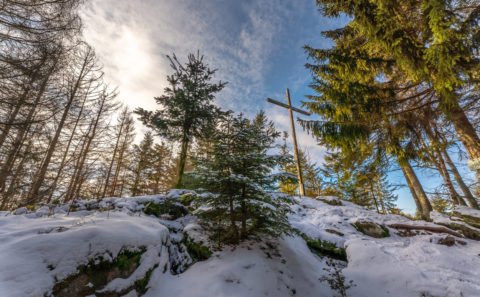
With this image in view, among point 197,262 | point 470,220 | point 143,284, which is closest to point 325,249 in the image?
point 197,262

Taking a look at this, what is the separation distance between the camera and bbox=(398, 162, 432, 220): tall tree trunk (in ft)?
27.0

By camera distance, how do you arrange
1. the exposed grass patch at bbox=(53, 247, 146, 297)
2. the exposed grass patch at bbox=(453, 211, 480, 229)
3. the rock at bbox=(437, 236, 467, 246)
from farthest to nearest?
the exposed grass patch at bbox=(453, 211, 480, 229) → the rock at bbox=(437, 236, 467, 246) → the exposed grass patch at bbox=(53, 247, 146, 297)

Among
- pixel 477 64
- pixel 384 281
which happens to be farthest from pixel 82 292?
pixel 477 64

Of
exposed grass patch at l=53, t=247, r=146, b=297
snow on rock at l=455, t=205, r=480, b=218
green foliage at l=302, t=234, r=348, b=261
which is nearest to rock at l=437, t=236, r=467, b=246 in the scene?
snow on rock at l=455, t=205, r=480, b=218

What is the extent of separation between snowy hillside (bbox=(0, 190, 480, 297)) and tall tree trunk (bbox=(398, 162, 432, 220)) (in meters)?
2.42

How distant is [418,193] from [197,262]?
11647mm

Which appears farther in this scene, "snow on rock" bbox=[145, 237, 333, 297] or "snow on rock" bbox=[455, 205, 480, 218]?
"snow on rock" bbox=[455, 205, 480, 218]

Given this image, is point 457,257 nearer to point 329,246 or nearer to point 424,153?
point 329,246

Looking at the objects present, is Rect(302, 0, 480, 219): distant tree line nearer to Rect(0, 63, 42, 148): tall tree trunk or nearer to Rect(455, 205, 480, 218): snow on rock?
Rect(455, 205, 480, 218): snow on rock

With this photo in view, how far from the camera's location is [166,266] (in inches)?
150

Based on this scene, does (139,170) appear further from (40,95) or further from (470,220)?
(470,220)

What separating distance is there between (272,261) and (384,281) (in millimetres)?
2482

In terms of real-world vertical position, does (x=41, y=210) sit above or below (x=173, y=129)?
below

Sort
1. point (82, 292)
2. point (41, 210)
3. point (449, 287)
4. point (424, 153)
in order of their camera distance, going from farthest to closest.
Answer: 1. point (424, 153)
2. point (41, 210)
3. point (449, 287)
4. point (82, 292)
